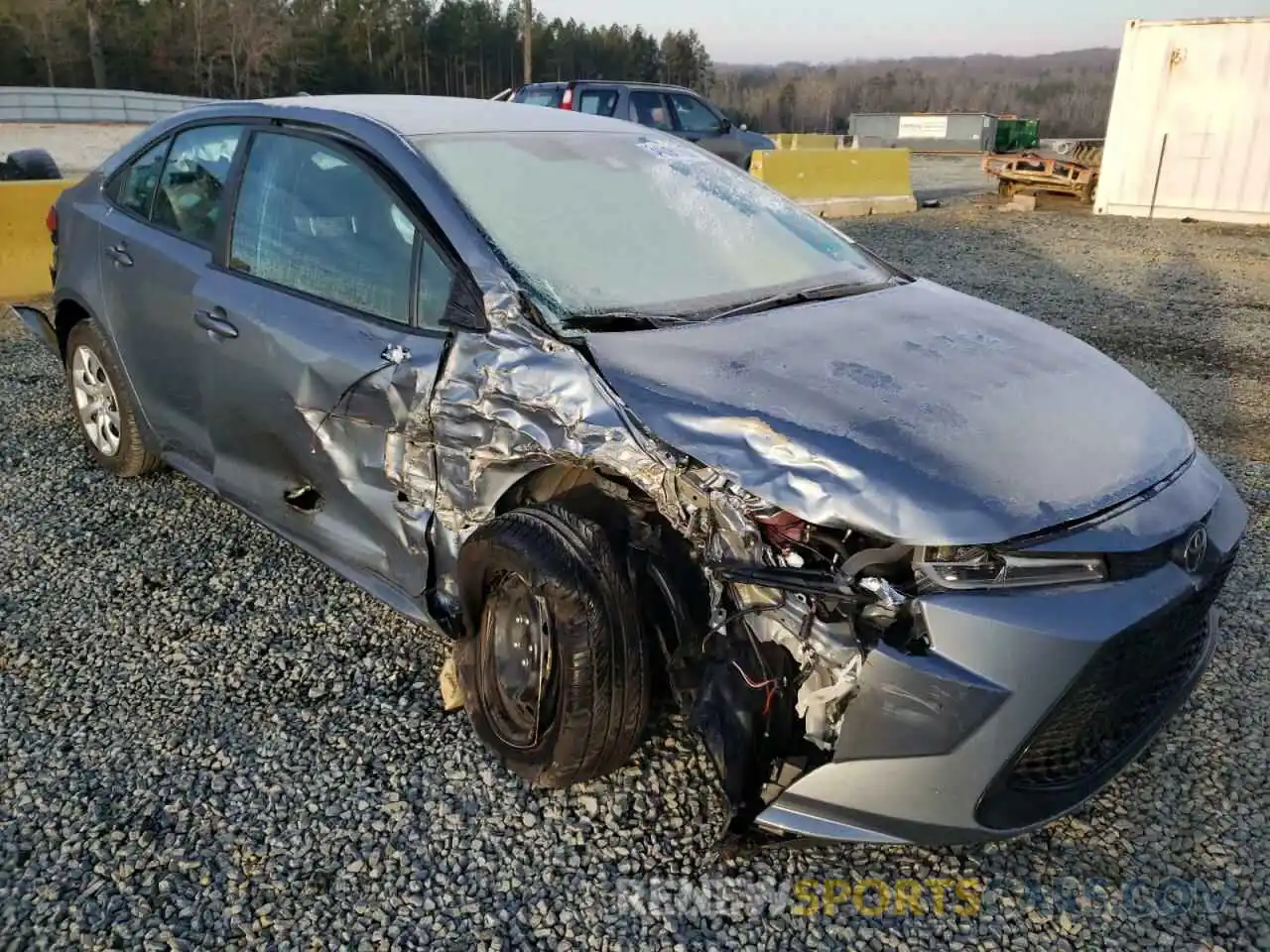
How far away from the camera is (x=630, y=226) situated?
2844mm

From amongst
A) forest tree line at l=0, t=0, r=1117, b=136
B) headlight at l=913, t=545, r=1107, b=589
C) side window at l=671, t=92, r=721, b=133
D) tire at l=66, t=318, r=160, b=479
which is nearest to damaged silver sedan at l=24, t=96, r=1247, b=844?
headlight at l=913, t=545, r=1107, b=589

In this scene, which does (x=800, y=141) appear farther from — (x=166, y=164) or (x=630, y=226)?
(x=630, y=226)

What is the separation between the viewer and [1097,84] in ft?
295

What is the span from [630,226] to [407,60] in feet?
248

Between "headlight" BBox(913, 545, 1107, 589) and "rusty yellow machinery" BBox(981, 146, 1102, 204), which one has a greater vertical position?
"rusty yellow machinery" BBox(981, 146, 1102, 204)

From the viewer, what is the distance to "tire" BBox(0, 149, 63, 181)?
10.9m

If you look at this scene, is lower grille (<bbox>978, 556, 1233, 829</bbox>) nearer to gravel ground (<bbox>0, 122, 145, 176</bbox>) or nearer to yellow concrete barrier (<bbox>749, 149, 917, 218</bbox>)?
yellow concrete barrier (<bbox>749, 149, 917, 218</bbox>)

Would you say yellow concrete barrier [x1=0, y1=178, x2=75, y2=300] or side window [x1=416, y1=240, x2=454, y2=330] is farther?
yellow concrete barrier [x1=0, y1=178, x2=75, y2=300]

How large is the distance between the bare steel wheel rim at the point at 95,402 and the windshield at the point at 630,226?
87.3 inches

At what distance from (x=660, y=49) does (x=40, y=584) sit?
8965cm

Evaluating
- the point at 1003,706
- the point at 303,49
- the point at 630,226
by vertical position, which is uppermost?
the point at 303,49

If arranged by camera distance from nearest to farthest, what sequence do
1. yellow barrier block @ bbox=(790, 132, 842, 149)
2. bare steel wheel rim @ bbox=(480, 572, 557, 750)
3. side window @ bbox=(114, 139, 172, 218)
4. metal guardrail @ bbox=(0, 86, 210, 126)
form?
Answer: bare steel wheel rim @ bbox=(480, 572, 557, 750), side window @ bbox=(114, 139, 172, 218), yellow barrier block @ bbox=(790, 132, 842, 149), metal guardrail @ bbox=(0, 86, 210, 126)

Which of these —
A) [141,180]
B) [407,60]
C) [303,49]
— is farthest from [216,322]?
[407,60]

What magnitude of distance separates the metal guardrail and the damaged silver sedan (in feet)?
108
